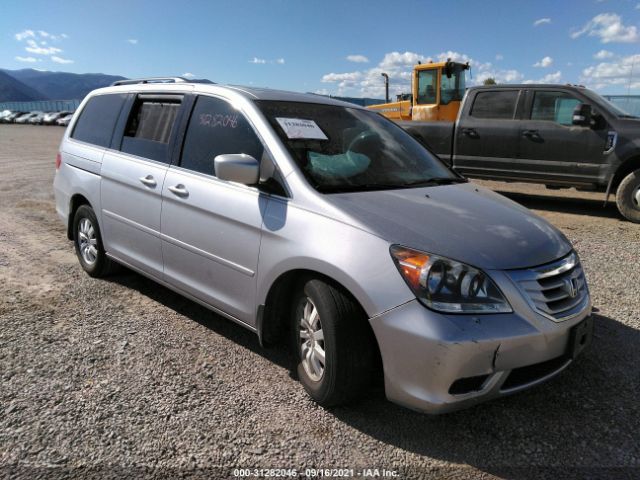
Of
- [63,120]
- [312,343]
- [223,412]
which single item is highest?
[63,120]

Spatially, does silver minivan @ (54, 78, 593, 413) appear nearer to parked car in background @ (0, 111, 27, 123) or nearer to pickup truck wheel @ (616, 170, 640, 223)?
pickup truck wheel @ (616, 170, 640, 223)

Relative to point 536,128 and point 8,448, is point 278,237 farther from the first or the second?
point 536,128

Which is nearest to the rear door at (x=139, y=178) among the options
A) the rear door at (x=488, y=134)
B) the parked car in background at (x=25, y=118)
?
the rear door at (x=488, y=134)

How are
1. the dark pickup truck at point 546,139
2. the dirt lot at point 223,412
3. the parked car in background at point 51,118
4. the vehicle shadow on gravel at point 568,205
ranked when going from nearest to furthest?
the dirt lot at point 223,412 < the dark pickup truck at point 546,139 < the vehicle shadow on gravel at point 568,205 < the parked car in background at point 51,118

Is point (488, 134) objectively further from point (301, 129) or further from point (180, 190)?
point (180, 190)

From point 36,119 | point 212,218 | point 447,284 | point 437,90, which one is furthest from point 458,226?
point 36,119

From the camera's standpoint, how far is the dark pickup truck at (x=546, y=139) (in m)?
7.50

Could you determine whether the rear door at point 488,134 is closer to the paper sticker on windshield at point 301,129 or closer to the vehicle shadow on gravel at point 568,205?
the vehicle shadow on gravel at point 568,205

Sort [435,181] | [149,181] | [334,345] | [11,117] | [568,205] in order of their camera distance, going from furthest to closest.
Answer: [11,117], [568,205], [149,181], [435,181], [334,345]

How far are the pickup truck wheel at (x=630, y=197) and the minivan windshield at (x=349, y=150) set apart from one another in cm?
498

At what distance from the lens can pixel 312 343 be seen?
275 cm

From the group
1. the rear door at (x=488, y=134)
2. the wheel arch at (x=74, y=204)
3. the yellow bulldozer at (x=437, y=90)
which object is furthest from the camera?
the yellow bulldozer at (x=437, y=90)

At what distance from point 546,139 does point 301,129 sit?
615 centimetres

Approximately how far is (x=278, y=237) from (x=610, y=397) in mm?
2081
